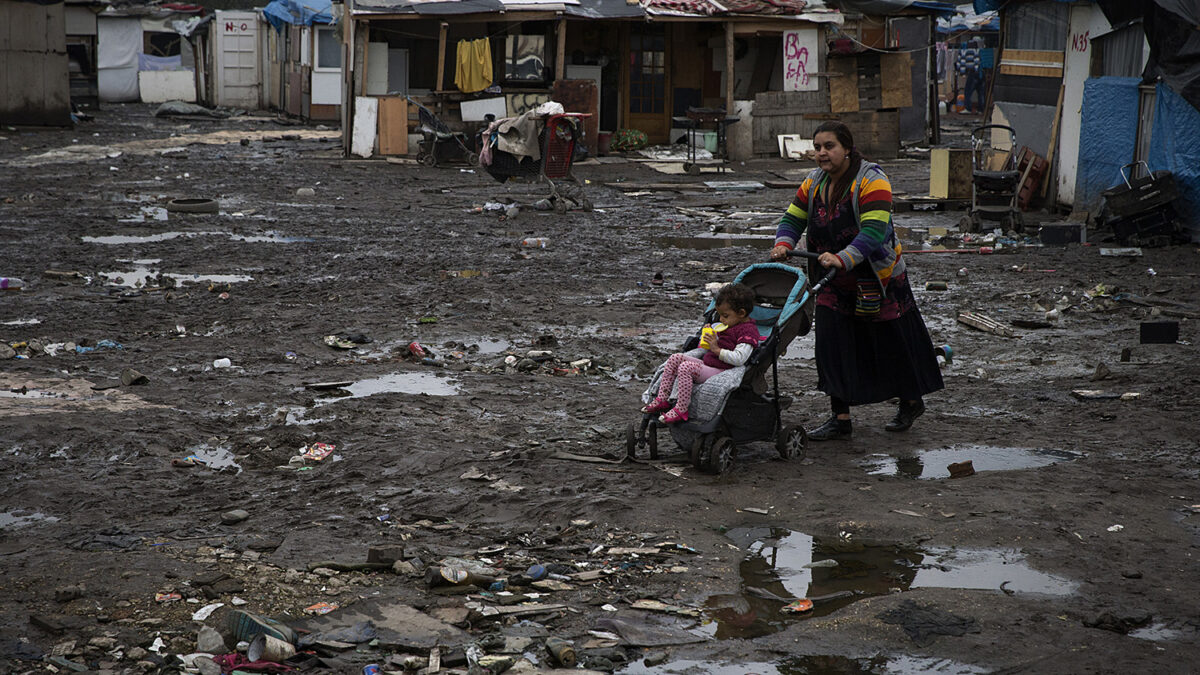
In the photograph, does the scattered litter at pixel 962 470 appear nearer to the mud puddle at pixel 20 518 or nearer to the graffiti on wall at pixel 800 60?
the mud puddle at pixel 20 518

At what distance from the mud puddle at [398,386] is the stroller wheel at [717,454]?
221 centimetres

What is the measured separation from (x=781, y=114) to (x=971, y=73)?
18.0 meters

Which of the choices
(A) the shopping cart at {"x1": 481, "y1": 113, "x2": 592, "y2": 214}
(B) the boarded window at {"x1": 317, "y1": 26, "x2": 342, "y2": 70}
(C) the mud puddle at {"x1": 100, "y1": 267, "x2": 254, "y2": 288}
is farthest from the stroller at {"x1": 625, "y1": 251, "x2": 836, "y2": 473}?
(B) the boarded window at {"x1": 317, "y1": 26, "x2": 342, "y2": 70}

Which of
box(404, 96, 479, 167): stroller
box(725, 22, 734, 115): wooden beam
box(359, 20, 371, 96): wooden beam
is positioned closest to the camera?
box(404, 96, 479, 167): stroller

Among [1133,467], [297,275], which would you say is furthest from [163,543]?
[297,275]

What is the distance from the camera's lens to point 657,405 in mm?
5797

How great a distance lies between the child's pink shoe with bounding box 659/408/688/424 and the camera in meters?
5.68

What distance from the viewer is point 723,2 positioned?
24969 millimetres

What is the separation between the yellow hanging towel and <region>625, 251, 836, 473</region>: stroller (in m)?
19.1

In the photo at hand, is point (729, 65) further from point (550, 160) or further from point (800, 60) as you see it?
point (550, 160)

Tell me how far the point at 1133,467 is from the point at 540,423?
3.21 meters

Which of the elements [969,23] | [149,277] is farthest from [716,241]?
[969,23]

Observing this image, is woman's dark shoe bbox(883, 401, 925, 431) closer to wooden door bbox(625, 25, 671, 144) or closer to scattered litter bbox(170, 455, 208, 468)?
scattered litter bbox(170, 455, 208, 468)

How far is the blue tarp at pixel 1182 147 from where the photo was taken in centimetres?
1305
